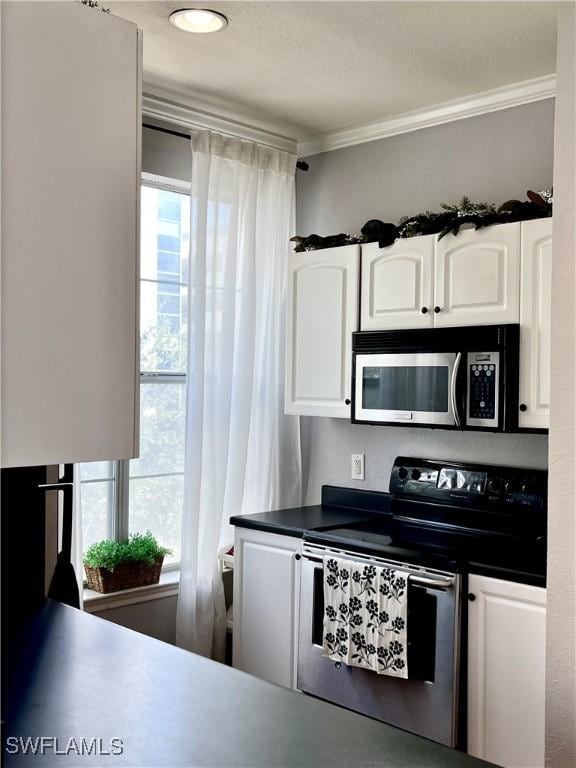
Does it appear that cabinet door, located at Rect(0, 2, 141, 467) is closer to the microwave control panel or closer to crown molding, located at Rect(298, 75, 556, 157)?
the microwave control panel

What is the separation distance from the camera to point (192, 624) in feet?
11.4

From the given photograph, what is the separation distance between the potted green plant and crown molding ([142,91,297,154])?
1.85 meters

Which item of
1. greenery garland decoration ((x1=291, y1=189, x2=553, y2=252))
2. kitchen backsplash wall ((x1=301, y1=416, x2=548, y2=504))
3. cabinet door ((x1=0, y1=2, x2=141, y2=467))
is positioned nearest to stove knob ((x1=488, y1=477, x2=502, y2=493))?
kitchen backsplash wall ((x1=301, y1=416, x2=548, y2=504))

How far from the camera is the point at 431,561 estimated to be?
2.70 meters

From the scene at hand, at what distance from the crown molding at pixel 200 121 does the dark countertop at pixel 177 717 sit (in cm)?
245

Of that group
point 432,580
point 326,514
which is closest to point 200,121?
point 326,514

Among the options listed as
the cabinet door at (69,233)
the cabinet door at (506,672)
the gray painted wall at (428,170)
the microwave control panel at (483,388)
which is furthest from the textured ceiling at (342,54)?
the cabinet door at (506,672)

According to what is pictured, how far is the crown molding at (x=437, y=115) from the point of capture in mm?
3123

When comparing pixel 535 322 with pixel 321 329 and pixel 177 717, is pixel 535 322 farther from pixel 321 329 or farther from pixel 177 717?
pixel 177 717

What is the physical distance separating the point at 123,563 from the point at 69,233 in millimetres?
2608

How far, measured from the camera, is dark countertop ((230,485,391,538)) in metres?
3.24

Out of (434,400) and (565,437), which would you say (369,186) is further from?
(565,437)

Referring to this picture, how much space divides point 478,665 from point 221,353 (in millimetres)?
1718

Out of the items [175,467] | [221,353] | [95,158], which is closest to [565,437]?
[95,158]
